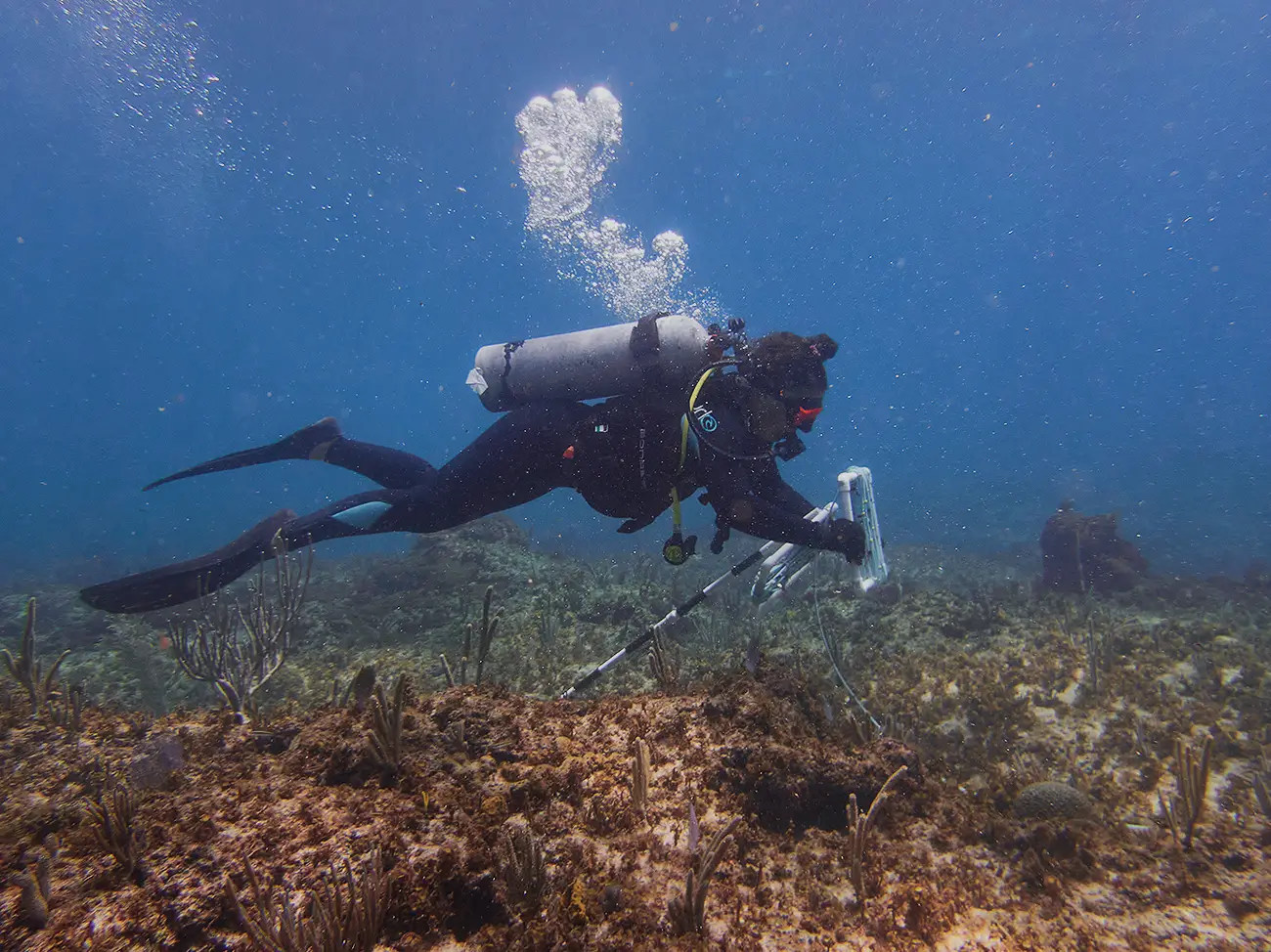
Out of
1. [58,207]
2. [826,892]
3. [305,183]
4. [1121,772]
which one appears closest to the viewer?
[826,892]

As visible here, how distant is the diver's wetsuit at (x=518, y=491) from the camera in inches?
202

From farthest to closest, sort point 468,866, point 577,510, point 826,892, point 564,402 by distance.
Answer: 1. point 577,510
2. point 564,402
3. point 826,892
4. point 468,866

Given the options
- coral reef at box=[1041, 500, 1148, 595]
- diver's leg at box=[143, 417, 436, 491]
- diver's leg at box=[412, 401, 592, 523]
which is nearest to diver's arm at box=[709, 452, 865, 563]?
diver's leg at box=[412, 401, 592, 523]

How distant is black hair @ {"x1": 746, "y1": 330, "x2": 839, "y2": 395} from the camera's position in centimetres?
545

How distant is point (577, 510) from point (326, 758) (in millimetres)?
40144

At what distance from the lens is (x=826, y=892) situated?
2.39 metres

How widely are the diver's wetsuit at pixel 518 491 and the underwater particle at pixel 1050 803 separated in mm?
2195

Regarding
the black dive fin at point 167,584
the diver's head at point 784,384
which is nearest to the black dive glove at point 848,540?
the diver's head at point 784,384

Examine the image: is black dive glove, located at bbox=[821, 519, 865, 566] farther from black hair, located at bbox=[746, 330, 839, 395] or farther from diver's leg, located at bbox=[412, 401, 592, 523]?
diver's leg, located at bbox=[412, 401, 592, 523]

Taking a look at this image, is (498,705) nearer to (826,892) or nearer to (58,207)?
(826,892)

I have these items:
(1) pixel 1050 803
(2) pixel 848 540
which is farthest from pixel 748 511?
(1) pixel 1050 803

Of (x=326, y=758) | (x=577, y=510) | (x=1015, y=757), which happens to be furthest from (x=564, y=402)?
(x=577, y=510)

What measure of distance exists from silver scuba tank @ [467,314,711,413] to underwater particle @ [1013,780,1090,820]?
14.2 feet

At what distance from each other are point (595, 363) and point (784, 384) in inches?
81.9
